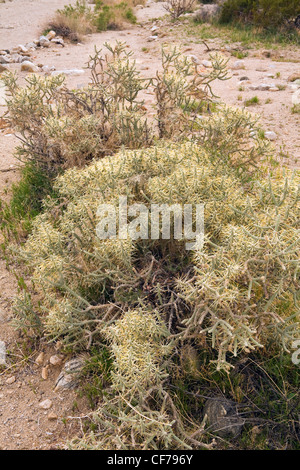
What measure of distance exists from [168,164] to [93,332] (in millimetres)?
1155

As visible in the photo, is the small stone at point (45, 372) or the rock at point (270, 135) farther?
the rock at point (270, 135)

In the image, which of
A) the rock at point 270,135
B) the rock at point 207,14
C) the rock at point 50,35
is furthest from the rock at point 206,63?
the rock at point 50,35

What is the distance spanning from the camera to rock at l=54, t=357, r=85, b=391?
2.30 metres

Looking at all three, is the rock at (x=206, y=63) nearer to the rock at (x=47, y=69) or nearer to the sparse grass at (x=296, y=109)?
the sparse grass at (x=296, y=109)

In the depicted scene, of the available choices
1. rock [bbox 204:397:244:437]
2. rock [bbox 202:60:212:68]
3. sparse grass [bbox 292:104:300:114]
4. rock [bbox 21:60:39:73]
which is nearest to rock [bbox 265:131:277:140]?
sparse grass [bbox 292:104:300:114]

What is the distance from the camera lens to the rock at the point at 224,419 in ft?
6.26

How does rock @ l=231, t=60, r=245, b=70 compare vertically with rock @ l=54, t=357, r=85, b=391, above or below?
above

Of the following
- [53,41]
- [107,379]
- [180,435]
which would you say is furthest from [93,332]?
[53,41]

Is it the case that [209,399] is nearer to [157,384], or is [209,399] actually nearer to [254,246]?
[157,384]

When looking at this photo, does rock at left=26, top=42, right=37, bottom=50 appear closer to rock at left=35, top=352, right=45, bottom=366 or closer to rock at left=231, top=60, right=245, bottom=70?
rock at left=231, top=60, right=245, bottom=70

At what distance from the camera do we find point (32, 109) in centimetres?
357

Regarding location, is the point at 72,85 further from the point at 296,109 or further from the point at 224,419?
the point at 224,419

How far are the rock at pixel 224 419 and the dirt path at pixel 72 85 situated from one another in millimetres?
712

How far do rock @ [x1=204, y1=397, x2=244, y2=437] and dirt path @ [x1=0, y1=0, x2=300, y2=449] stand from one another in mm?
712
